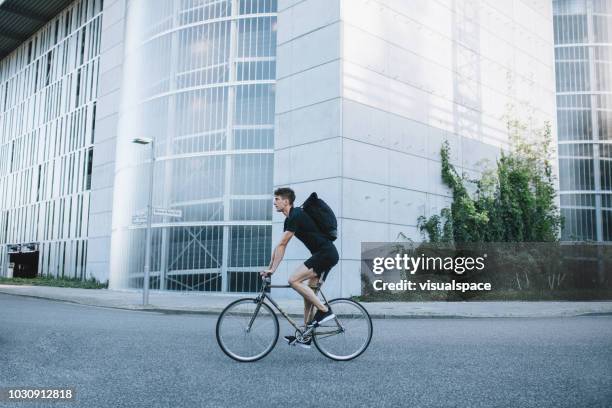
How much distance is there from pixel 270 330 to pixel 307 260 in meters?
0.92

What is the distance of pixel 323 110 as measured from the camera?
2078 cm

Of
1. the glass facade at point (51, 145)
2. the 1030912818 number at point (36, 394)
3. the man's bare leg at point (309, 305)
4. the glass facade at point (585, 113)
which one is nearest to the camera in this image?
the 1030912818 number at point (36, 394)

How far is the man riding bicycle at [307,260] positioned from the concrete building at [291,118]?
11.5m

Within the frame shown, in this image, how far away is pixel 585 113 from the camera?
147ft

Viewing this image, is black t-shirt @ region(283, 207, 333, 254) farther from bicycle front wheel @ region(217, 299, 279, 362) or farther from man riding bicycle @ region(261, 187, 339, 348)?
bicycle front wheel @ region(217, 299, 279, 362)

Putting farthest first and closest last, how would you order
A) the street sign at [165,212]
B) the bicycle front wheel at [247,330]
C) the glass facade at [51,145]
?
the glass facade at [51,145]
the street sign at [165,212]
the bicycle front wheel at [247,330]

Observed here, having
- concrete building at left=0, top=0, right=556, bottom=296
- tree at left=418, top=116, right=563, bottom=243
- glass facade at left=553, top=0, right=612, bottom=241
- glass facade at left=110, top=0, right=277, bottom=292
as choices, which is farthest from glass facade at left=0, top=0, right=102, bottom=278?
glass facade at left=553, top=0, right=612, bottom=241

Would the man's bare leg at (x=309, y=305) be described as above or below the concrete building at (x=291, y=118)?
below

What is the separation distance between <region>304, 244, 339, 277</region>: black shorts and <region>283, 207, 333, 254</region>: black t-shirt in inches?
2.5

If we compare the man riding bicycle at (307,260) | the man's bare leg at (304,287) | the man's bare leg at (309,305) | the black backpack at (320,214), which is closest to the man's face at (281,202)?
the man riding bicycle at (307,260)

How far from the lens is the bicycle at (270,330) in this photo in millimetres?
6508

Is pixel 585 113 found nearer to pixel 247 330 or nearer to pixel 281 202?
pixel 281 202

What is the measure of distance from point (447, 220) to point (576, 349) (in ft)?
53.6

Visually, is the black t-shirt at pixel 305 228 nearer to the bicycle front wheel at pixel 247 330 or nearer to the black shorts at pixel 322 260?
the black shorts at pixel 322 260
